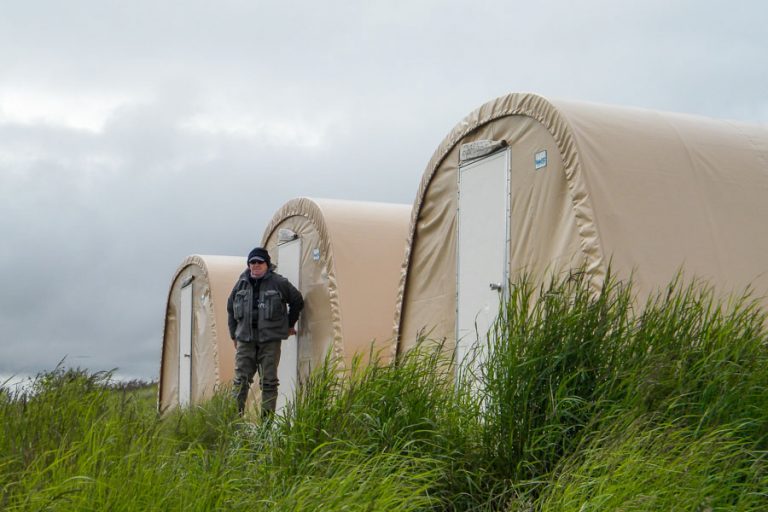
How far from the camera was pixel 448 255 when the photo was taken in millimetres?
8164

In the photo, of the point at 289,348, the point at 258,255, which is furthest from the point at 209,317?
the point at 258,255

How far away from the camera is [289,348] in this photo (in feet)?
35.3

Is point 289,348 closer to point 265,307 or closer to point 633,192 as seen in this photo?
point 265,307

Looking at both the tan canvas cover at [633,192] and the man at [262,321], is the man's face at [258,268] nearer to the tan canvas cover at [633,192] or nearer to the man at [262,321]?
the man at [262,321]

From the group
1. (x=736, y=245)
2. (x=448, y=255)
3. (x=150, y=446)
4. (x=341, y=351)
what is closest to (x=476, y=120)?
(x=448, y=255)

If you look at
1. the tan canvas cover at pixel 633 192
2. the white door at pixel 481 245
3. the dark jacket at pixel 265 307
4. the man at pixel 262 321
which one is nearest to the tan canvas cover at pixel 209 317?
the man at pixel 262 321

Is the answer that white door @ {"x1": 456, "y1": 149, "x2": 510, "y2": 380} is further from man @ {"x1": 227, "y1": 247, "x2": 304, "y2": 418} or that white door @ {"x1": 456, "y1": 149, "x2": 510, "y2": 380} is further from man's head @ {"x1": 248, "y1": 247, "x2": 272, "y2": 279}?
man's head @ {"x1": 248, "y1": 247, "x2": 272, "y2": 279}

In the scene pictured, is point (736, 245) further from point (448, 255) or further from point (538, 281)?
point (448, 255)

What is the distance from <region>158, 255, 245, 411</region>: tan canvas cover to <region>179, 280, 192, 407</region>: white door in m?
0.19

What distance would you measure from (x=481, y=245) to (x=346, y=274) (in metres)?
2.49

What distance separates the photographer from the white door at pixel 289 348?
10617 mm

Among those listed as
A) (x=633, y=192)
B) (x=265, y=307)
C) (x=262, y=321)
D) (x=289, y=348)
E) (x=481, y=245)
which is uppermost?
(x=633, y=192)

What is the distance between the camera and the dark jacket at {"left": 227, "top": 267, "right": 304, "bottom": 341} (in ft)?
32.0

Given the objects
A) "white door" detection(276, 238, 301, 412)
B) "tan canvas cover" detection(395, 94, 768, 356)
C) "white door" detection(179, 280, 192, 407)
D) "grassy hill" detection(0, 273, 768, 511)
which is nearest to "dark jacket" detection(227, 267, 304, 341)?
"white door" detection(276, 238, 301, 412)
